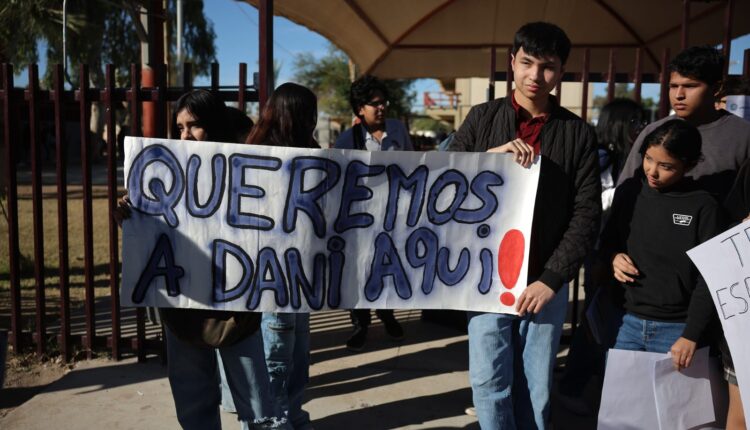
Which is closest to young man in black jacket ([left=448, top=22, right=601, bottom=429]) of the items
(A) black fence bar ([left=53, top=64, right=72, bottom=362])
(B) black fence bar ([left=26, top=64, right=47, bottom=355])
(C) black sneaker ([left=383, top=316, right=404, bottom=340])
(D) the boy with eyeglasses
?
(D) the boy with eyeglasses

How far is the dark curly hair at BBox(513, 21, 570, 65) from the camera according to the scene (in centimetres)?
237

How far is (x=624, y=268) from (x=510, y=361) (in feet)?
2.03

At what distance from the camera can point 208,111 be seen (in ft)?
8.67

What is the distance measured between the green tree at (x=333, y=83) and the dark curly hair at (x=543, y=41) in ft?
107

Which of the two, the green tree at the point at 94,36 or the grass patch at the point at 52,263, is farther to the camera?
the green tree at the point at 94,36

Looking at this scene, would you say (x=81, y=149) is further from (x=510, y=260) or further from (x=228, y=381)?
(x=510, y=260)

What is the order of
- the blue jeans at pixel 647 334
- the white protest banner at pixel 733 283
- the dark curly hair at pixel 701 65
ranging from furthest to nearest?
the dark curly hair at pixel 701 65
the blue jeans at pixel 647 334
the white protest banner at pixel 733 283

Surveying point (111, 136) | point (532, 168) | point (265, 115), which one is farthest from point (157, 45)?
point (532, 168)

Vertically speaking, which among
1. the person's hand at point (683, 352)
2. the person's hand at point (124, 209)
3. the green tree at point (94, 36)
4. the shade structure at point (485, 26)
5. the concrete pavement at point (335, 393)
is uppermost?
the green tree at point (94, 36)

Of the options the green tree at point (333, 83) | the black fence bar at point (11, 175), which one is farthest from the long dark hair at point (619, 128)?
the green tree at point (333, 83)

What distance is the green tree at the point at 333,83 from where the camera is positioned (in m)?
36.5

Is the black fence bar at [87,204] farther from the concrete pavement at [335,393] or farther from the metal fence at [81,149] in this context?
the concrete pavement at [335,393]

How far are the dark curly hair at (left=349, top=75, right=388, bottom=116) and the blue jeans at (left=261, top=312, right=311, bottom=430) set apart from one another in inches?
72.7

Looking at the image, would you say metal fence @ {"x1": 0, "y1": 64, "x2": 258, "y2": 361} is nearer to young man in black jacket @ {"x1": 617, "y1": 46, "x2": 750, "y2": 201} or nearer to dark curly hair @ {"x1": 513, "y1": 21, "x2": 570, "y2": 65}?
dark curly hair @ {"x1": 513, "y1": 21, "x2": 570, "y2": 65}
